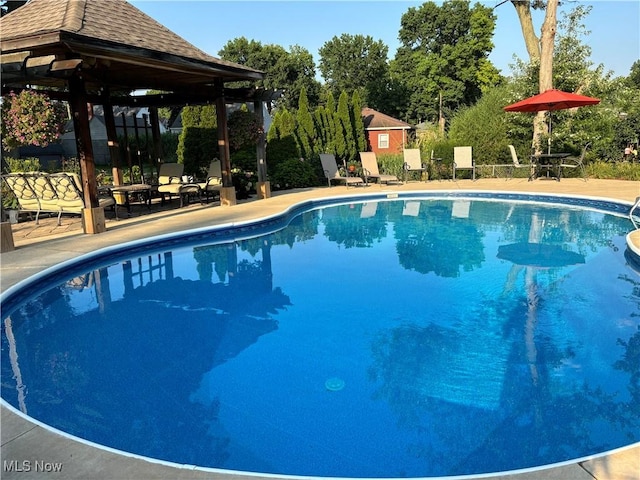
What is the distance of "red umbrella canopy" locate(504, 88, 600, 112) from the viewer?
12.5 m

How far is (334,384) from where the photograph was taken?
3605mm

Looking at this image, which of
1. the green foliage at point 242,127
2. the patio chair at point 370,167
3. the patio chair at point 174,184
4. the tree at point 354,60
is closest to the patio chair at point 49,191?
the patio chair at point 174,184

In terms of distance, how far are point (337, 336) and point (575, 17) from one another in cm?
2291

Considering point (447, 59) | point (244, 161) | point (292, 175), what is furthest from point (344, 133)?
point (447, 59)

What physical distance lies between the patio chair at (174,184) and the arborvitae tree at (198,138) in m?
2.72

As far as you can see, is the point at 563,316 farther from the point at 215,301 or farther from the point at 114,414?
the point at 114,414

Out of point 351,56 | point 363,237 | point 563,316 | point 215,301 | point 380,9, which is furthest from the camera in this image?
point 351,56

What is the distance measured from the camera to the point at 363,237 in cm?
904

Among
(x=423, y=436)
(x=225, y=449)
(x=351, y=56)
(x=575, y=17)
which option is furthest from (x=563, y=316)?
(x=351, y=56)

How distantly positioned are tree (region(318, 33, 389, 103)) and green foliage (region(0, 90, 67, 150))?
4749 centimetres

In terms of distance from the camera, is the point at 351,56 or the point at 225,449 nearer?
the point at 225,449

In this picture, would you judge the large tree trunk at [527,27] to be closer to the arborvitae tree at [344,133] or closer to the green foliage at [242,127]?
the arborvitae tree at [344,133]

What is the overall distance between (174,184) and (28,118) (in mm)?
4781

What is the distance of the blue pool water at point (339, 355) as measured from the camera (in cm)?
287
